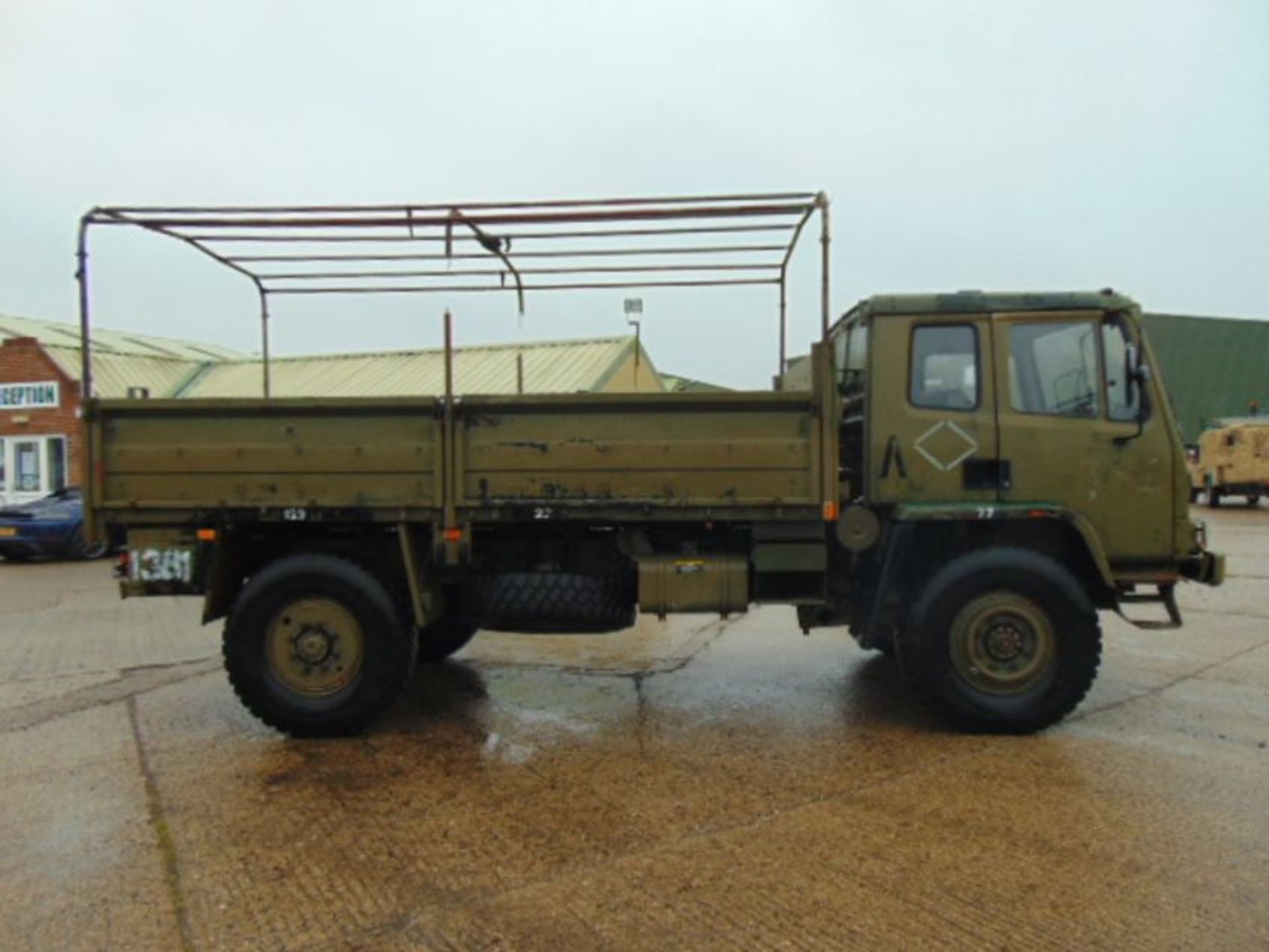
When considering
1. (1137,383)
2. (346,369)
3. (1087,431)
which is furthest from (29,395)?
(1137,383)

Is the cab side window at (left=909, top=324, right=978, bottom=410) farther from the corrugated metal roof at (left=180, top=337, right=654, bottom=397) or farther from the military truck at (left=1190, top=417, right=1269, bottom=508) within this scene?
the military truck at (left=1190, top=417, right=1269, bottom=508)

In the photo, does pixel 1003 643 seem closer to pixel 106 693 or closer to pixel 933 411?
pixel 933 411

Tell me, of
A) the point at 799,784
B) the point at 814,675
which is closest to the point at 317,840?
the point at 799,784

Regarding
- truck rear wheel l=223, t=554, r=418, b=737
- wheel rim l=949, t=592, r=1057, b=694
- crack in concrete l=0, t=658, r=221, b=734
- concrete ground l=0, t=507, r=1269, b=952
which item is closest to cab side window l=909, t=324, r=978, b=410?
wheel rim l=949, t=592, r=1057, b=694

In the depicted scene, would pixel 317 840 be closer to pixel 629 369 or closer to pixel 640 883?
pixel 640 883

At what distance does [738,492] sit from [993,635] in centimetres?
168

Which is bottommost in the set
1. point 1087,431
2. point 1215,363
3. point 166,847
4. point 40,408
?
point 166,847

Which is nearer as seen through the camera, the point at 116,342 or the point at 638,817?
the point at 638,817

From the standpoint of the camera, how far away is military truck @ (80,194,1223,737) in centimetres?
522

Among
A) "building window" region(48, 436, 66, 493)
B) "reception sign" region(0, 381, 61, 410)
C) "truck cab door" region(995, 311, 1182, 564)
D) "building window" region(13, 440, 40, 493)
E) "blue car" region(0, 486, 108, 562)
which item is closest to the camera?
"truck cab door" region(995, 311, 1182, 564)

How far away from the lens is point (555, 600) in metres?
5.64

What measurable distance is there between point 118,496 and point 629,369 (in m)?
15.0

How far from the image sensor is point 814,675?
6.73 m

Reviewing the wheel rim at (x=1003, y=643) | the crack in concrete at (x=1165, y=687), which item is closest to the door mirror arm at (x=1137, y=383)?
the wheel rim at (x=1003, y=643)
